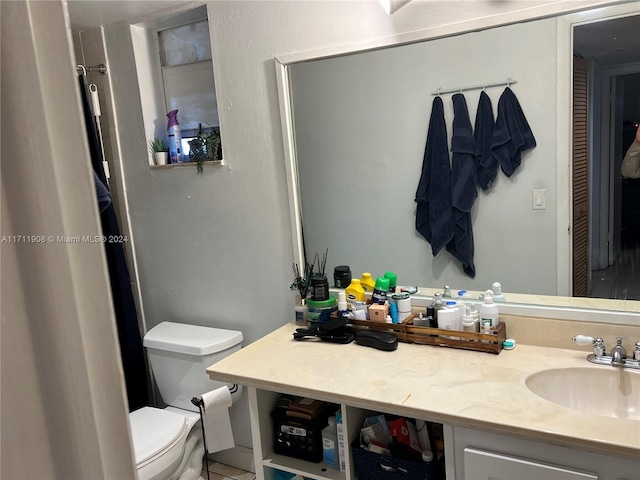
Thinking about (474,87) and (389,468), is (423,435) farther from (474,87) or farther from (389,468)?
(474,87)

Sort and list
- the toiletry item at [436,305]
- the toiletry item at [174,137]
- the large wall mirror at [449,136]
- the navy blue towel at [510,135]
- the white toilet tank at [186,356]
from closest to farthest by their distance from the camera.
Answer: the large wall mirror at [449,136] < the navy blue towel at [510,135] < the toiletry item at [436,305] < the white toilet tank at [186,356] < the toiletry item at [174,137]

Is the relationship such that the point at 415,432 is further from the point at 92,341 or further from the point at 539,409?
the point at 92,341

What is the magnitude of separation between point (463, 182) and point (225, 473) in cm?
178

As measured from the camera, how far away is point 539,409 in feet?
4.13

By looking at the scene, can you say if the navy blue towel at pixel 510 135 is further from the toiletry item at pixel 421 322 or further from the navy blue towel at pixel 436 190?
the toiletry item at pixel 421 322

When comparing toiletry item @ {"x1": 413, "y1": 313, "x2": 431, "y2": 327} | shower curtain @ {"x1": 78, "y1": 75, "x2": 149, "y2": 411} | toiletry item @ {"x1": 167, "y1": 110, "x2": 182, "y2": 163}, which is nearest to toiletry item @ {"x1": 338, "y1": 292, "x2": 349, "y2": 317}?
toiletry item @ {"x1": 413, "y1": 313, "x2": 431, "y2": 327}

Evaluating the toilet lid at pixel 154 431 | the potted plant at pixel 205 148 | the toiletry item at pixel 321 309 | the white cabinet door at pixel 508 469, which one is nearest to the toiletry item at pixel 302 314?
the toiletry item at pixel 321 309

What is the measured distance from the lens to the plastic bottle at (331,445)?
162 cm

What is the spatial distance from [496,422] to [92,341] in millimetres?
1091

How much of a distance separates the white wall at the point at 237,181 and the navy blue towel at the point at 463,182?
32cm

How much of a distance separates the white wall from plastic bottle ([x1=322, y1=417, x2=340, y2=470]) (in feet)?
2.09

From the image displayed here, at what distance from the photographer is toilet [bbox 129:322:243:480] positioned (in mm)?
2023

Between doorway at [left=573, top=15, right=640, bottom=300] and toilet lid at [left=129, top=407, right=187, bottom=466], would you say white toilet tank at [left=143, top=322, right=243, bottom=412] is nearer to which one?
toilet lid at [left=129, top=407, right=187, bottom=466]

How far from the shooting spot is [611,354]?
4.96 feet
